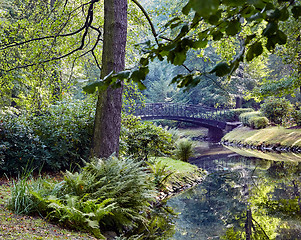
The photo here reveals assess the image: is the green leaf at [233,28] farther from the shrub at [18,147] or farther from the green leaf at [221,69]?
the shrub at [18,147]

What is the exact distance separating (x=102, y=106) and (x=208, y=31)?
15.8 feet

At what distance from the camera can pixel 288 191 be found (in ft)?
24.1

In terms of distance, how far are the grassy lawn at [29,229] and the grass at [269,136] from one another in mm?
14663

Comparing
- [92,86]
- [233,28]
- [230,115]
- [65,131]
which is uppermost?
[233,28]

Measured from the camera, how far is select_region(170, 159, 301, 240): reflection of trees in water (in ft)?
16.0

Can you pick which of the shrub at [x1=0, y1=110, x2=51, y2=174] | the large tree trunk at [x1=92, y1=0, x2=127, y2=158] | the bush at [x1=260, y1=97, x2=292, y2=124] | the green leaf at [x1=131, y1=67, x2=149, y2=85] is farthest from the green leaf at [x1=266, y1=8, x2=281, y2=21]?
the bush at [x1=260, y1=97, x2=292, y2=124]

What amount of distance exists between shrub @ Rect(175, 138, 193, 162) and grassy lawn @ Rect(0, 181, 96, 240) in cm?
864

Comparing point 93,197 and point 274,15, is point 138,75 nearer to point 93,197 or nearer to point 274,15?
point 274,15

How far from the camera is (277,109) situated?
19.3 metres

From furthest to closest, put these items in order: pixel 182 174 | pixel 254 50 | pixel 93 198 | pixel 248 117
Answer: pixel 248 117 → pixel 182 174 → pixel 93 198 → pixel 254 50

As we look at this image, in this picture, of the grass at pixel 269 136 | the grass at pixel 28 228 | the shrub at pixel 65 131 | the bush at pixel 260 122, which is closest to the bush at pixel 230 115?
the grass at pixel 269 136

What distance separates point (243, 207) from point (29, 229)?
14.2 ft

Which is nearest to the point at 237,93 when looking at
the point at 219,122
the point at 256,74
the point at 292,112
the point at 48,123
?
the point at 256,74

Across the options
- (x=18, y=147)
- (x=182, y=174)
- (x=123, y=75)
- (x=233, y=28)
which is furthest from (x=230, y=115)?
(x=123, y=75)
